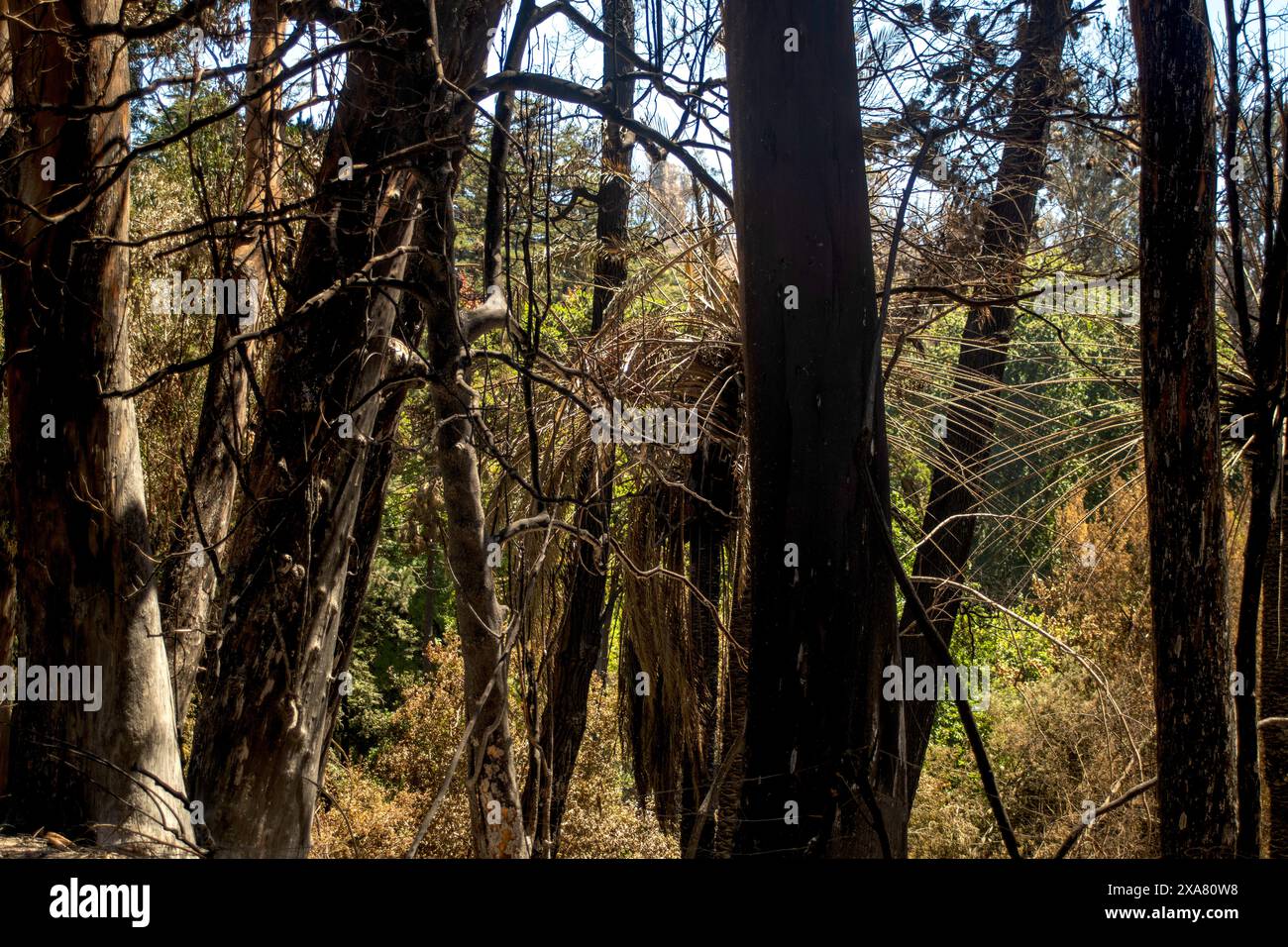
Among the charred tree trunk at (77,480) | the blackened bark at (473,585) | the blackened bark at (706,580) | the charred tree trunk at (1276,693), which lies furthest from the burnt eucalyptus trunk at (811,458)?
the charred tree trunk at (1276,693)

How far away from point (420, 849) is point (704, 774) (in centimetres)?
467

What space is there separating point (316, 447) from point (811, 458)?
6.41ft

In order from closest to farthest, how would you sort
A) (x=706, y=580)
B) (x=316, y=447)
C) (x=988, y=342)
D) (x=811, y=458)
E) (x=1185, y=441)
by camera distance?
1. (x=811, y=458)
2. (x=1185, y=441)
3. (x=316, y=447)
4. (x=706, y=580)
5. (x=988, y=342)

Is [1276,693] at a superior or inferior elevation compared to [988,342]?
inferior

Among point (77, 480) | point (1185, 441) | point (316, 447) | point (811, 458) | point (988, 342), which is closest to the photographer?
point (811, 458)

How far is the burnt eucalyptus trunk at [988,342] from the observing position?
15.2 ft

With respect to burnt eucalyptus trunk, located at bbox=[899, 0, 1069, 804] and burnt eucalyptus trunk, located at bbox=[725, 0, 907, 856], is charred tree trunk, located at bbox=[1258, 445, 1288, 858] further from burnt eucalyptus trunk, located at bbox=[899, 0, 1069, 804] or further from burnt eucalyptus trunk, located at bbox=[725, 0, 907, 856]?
burnt eucalyptus trunk, located at bbox=[725, 0, 907, 856]

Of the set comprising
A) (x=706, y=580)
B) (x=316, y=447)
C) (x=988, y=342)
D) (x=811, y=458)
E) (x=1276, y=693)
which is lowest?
(x=1276, y=693)

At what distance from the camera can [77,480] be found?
366 centimetres

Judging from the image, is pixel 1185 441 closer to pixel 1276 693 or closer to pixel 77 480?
pixel 1276 693

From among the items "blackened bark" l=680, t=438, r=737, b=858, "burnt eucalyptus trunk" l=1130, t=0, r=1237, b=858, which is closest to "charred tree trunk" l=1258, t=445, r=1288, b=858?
"burnt eucalyptus trunk" l=1130, t=0, r=1237, b=858

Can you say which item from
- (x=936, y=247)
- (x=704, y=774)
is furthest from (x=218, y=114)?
(x=704, y=774)

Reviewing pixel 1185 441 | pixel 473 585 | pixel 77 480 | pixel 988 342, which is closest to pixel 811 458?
pixel 1185 441

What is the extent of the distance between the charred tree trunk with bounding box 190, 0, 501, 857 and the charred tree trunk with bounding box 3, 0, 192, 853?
0.38 meters
